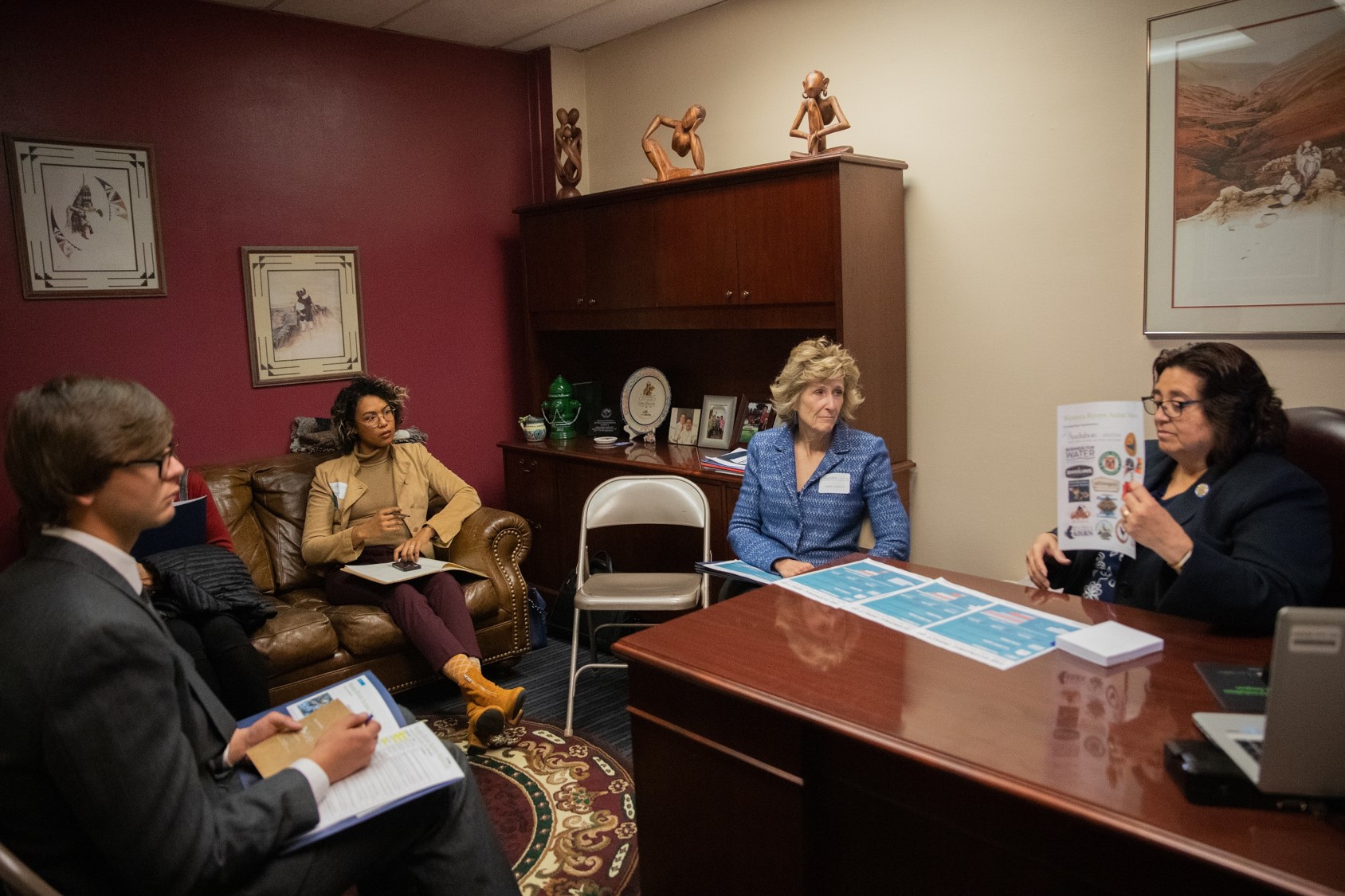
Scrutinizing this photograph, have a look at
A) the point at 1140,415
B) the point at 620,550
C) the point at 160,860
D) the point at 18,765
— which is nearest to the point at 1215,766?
the point at 1140,415

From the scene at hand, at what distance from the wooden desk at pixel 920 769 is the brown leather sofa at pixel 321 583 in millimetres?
1923

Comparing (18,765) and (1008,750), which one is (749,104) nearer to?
(1008,750)

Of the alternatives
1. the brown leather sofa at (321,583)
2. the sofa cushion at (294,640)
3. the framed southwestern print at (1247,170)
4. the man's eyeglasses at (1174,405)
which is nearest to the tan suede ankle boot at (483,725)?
the brown leather sofa at (321,583)

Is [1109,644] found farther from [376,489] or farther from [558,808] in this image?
[376,489]

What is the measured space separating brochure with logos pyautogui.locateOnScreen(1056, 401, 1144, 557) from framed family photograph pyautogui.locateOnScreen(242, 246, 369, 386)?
3.64 meters

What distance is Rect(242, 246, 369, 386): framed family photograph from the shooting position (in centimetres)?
441

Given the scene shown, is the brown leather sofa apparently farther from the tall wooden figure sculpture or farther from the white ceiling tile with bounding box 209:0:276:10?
the white ceiling tile with bounding box 209:0:276:10

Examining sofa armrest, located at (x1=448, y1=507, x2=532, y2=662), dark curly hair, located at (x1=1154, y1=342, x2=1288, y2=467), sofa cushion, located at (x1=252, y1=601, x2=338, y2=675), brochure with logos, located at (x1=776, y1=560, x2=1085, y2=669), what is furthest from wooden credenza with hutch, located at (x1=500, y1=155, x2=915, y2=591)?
dark curly hair, located at (x1=1154, y1=342, x2=1288, y2=467)

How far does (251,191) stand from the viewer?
14.4ft

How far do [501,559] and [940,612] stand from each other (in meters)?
2.43

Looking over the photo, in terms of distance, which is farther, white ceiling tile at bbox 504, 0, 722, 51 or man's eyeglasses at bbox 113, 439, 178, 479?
white ceiling tile at bbox 504, 0, 722, 51

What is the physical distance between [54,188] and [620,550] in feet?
9.24

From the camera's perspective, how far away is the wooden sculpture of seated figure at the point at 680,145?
4309mm

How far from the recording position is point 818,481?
3.19 metres
